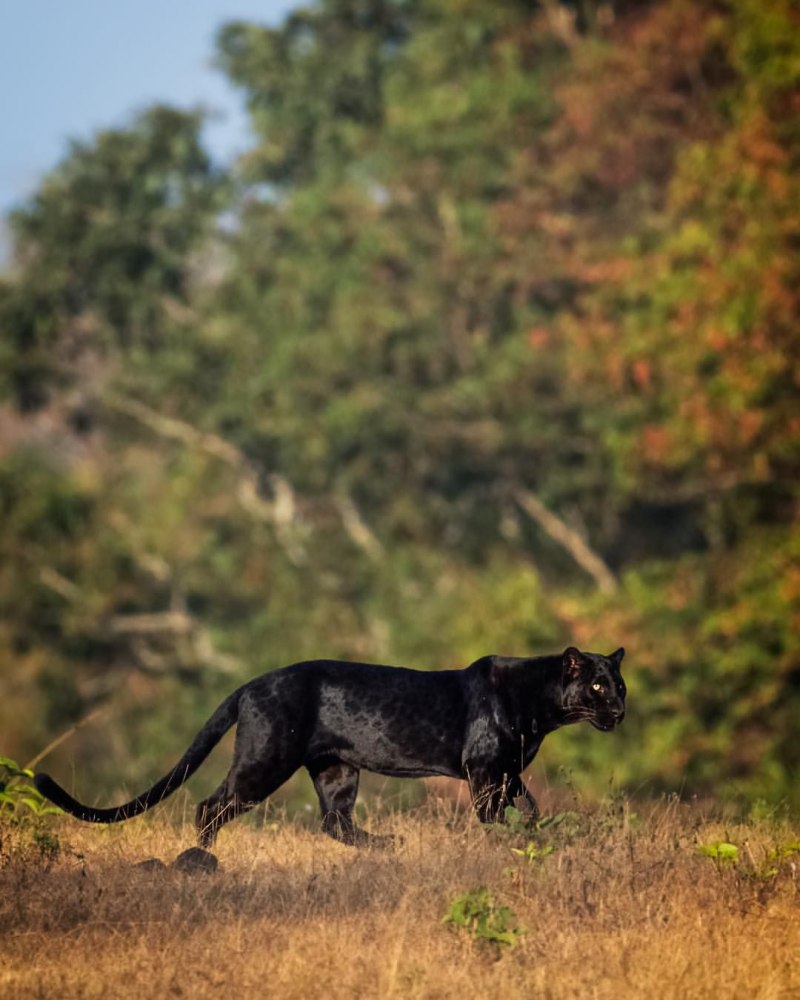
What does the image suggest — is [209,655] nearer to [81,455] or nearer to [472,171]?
[472,171]

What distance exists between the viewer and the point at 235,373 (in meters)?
31.2

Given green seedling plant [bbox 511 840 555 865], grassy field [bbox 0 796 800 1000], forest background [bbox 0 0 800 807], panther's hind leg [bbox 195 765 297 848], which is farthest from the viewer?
forest background [bbox 0 0 800 807]

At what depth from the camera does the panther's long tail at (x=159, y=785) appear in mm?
8258

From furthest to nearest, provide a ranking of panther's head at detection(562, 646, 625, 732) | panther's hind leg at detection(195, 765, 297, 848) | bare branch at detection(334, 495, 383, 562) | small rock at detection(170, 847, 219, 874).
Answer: bare branch at detection(334, 495, 383, 562), panther's head at detection(562, 646, 625, 732), panther's hind leg at detection(195, 765, 297, 848), small rock at detection(170, 847, 219, 874)

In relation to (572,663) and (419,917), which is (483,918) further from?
(572,663)

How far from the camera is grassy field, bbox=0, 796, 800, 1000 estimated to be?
6793mm

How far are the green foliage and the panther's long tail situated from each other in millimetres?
1927

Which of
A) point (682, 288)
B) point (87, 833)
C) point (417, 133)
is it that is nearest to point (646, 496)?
point (682, 288)

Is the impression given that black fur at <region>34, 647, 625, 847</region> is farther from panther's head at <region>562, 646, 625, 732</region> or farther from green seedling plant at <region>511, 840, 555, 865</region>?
green seedling plant at <region>511, 840, 555, 865</region>

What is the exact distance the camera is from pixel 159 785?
885cm

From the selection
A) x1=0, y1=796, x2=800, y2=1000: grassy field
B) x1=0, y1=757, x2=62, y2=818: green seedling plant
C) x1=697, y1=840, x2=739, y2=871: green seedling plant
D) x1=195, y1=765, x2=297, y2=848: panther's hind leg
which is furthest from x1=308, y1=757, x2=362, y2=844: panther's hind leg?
x1=697, y1=840, x2=739, y2=871: green seedling plant

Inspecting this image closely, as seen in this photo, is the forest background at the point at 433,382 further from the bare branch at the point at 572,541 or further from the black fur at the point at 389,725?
the black fur at the point at 389,725

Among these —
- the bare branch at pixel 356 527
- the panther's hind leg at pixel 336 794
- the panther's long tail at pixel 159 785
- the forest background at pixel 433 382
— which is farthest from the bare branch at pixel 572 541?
the panther's long tail at pixel 159 785

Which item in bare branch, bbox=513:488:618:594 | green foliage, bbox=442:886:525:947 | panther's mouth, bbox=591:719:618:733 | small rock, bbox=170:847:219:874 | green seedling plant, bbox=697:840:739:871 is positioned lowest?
green foliage, bbox=442:886:525:947
